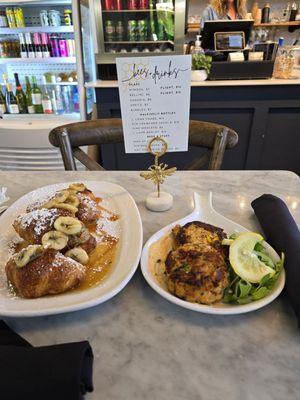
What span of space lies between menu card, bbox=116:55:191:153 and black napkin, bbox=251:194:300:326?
284 millimetres

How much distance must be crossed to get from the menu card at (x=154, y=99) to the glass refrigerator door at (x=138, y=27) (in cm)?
237

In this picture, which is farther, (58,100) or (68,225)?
(58,100)

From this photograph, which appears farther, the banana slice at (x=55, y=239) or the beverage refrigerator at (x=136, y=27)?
the beverage refrigerator at (x=136, y=27)

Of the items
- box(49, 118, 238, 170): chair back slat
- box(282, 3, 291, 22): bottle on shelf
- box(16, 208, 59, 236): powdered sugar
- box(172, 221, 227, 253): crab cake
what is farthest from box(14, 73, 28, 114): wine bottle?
box(282, 3, 291, 22): bottle on shelf

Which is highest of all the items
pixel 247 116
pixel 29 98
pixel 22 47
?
pixel 22 47

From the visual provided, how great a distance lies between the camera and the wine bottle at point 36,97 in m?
2.87

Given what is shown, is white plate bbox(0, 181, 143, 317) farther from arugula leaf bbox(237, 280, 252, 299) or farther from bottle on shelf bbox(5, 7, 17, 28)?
bottle on shelf bbox(5, 7, 17, 28)

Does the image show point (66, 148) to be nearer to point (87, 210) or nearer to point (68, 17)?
point (87, 210)

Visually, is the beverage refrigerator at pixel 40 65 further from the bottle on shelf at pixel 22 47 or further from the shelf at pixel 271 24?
the shelf at pixel 271 24

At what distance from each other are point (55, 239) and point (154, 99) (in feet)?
1.43

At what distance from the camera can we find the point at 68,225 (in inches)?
26.2

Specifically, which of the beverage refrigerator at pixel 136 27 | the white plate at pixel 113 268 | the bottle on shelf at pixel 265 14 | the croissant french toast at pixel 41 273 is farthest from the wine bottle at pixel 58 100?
the bottle on shelf at pixel 265 14

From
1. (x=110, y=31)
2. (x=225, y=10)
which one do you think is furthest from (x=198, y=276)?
(x=225, y=10)

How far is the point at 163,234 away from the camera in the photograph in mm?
683
